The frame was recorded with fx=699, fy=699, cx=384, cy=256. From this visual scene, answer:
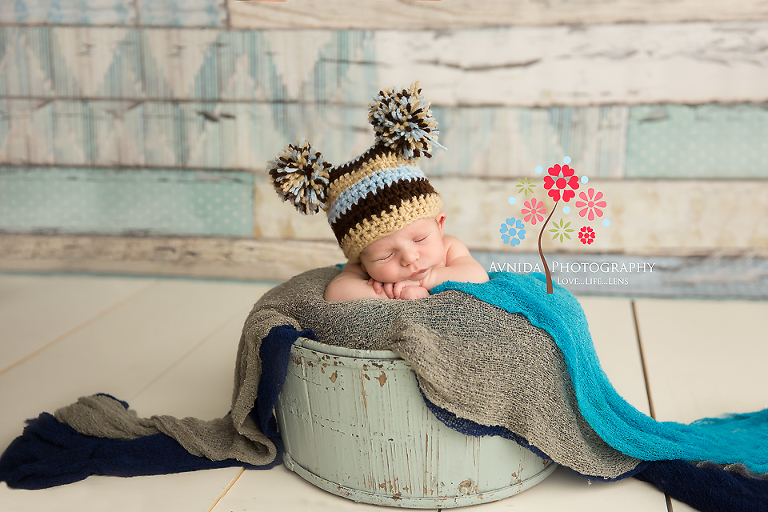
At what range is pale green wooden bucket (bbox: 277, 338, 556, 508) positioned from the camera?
3.59ft

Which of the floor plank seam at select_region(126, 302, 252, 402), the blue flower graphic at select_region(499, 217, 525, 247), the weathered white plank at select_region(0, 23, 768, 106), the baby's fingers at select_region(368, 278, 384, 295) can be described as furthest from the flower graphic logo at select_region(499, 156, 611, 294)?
the floor plank seam at select_region(126, 302, 252, 402)

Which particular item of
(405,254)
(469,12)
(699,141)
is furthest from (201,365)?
(699,141)

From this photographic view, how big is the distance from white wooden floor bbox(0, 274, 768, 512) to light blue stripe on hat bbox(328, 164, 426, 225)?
504 millimetres

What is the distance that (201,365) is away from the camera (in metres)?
1.76

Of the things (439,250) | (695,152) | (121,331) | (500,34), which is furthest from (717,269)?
(121,331)

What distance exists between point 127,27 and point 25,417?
4.79 ft

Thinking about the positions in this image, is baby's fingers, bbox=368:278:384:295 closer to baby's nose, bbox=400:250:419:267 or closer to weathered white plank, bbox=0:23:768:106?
baby's nose, bbox=400:250:419:267

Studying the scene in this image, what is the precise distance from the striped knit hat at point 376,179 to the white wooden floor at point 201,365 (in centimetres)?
48

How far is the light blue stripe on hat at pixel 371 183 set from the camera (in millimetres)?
1208

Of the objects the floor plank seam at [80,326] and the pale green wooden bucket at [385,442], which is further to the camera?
the floor plank seam at [80,326]

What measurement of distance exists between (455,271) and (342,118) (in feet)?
3.88

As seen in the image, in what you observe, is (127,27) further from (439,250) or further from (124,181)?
(439,250)

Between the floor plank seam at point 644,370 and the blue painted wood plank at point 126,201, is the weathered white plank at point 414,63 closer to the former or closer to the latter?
the blue painted wood plank at point 126,201

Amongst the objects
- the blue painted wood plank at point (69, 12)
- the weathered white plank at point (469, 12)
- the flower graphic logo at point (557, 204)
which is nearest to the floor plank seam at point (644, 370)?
the flower graphic logo at point (557, 204)
